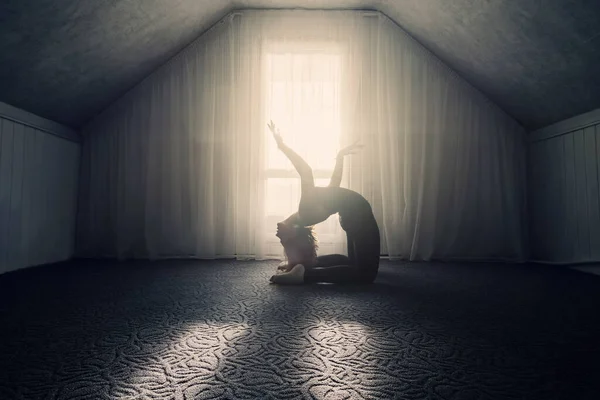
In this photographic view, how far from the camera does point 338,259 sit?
7.97 feet

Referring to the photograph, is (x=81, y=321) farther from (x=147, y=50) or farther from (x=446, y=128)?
(x=446, y=128)

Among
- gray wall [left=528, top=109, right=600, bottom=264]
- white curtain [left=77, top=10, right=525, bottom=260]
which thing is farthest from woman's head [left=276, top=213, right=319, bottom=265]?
gray wall [left=528, top=109, right=600, bottom=264]

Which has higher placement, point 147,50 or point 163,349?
point 147,50

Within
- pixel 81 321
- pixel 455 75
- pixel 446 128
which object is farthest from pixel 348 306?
pixel 455 75

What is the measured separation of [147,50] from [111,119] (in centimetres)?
91

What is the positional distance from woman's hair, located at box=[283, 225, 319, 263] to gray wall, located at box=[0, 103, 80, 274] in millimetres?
2345

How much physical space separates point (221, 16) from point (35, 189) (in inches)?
101

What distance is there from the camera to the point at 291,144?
367 centimetres

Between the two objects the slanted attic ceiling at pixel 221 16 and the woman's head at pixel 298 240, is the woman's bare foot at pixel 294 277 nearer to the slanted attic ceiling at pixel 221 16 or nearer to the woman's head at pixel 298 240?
the woman's head at pixel 298 240

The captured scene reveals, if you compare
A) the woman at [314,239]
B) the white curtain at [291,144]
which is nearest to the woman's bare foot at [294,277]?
the woman at [314,239]

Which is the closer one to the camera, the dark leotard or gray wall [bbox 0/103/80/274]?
the dark leotard

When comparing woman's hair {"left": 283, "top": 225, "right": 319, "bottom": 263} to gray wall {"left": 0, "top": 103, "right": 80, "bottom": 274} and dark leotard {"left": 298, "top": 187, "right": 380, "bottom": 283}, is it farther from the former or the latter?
gray wall {"left": 0, "top": 103, "right": 80, "bottom": 274}

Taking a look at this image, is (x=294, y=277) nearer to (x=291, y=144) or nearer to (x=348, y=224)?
(x=348, y=224)

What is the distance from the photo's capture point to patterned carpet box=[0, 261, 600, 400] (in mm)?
890
